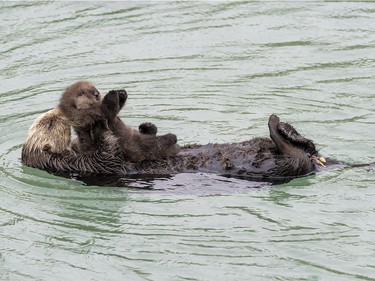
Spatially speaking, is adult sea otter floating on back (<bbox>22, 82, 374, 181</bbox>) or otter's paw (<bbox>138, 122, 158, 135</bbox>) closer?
adult sea otter floating on back (<bbox>22, 82, 374, 181</bbox>)

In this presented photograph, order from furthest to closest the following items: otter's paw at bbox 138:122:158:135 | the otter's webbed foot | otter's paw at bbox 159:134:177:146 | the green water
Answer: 1. otter's paw at bbox 138:122:158:135
2. otter's paw at bbox 159:134:177:146
3. the otter's webbed foot
4. the green water

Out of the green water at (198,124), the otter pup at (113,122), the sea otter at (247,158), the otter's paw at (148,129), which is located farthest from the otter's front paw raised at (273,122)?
the otter's paw at (148,129)

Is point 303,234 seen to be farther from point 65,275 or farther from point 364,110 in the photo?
point 364,110

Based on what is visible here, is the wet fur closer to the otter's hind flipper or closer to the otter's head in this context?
the otter's head

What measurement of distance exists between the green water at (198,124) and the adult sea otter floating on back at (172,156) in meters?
0.12

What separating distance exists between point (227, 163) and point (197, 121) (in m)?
1.84

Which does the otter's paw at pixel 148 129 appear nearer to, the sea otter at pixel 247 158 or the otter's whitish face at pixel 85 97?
the sea otter at pixel 247 158

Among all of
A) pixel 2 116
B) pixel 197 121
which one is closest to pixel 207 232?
pixel 197 121

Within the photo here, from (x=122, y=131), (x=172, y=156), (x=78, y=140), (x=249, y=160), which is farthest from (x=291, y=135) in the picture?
(x=78, y=140)

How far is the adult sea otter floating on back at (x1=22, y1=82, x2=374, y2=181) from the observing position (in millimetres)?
8117

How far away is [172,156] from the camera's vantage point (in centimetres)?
826

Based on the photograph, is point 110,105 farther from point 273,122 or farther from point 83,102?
point 273,122

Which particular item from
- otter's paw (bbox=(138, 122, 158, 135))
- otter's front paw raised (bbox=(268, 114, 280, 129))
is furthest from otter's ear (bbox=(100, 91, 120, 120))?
otter's front paw raised (bbox=(268, 114, 280, 129))

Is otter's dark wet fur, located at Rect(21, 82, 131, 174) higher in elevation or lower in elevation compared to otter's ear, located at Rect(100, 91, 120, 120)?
lower
